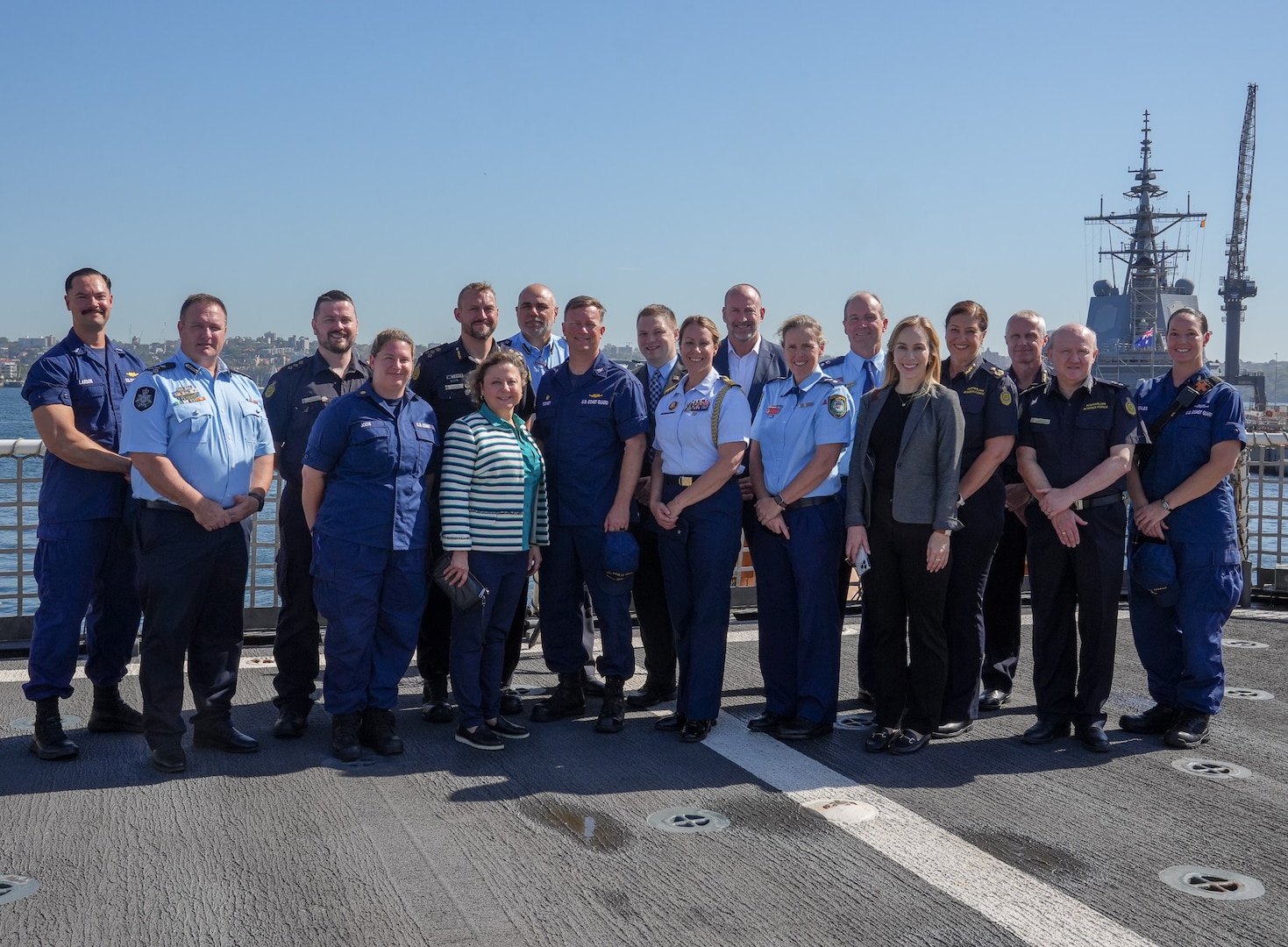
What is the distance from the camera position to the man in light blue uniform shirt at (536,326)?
5449 millimetres

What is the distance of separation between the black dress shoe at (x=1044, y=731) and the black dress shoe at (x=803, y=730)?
0.84 meters

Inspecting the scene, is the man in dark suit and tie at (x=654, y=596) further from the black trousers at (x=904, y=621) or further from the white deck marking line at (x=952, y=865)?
the black trousers at (x=904, y=621)

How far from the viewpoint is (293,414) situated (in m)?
4.85

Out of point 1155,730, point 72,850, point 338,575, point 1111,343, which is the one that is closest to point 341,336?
point 338,575

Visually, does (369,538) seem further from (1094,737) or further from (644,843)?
(1094,737)

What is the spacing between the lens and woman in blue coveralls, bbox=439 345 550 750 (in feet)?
14.7

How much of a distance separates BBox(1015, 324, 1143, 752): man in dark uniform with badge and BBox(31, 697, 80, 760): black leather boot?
3929mm

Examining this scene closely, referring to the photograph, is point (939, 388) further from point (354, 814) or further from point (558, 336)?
point (354, 814)

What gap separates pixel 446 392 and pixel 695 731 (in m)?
1.96

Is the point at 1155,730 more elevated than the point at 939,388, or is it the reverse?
the point at 939,388

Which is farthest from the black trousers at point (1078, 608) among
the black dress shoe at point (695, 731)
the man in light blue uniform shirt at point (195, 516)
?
the man in light blue uniform shirt at point (195, 516)

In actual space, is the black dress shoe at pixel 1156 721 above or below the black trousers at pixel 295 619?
below

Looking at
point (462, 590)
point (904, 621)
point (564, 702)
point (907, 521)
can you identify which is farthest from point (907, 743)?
point (462, 590)

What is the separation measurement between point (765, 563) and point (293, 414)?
2.23m
